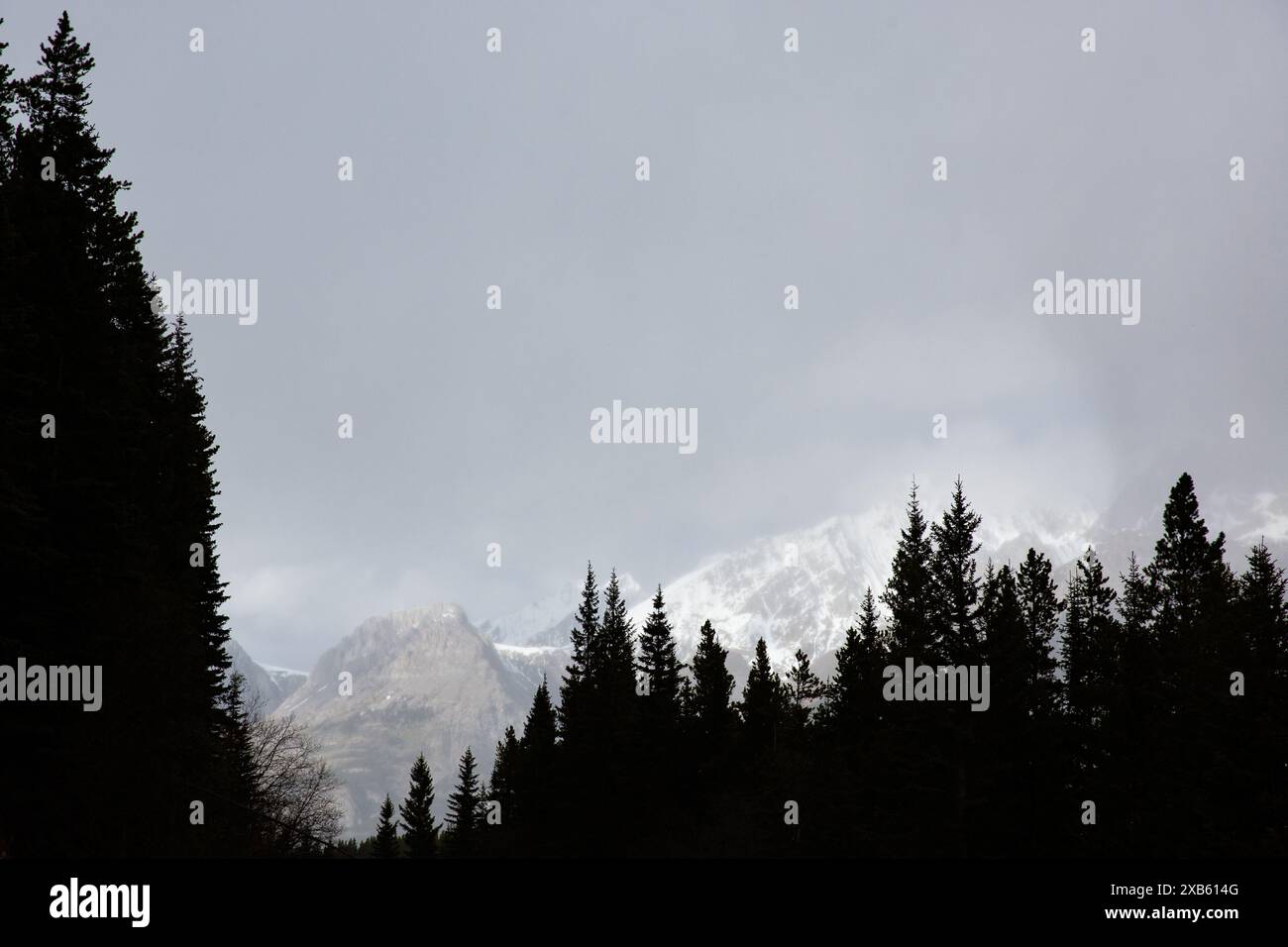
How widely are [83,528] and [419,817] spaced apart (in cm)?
9824

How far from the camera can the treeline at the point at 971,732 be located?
4134 centimetres

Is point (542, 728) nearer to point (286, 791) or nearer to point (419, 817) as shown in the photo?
point (286, 791)

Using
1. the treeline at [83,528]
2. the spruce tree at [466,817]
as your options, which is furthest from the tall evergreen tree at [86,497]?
the spruce tree at [466,817]

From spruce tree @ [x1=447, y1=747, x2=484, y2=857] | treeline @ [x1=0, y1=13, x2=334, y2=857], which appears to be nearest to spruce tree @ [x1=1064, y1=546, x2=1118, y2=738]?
treeline @ [x1=0, y1=13, x2=334, y2=857]

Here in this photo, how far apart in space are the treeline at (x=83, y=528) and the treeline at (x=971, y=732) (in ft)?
106

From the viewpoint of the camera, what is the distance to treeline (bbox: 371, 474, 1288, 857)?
4134cm

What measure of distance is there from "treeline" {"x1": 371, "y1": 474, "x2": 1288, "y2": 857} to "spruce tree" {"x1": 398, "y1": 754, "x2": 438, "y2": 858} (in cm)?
4154

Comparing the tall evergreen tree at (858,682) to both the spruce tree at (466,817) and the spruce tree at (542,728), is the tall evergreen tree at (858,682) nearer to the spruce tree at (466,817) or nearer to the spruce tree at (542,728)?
the spruce tree at (542,728)

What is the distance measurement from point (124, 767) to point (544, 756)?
59338 millimetres

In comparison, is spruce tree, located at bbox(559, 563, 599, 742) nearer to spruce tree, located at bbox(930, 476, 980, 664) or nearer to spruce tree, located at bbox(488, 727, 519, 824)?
spruce tree, located at bbox(488, 727, 519, 824)

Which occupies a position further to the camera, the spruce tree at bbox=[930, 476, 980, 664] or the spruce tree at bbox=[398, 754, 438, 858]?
the spruce tree at bbox=[398, 754, 438, 858]

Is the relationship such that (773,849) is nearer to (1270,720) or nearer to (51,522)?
(1270,720)

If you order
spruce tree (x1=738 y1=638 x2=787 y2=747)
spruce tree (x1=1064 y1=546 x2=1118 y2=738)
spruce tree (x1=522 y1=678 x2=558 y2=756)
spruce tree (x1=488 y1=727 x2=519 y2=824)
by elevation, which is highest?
spruce tree (x1=1064 y1=546 x2=1118 y2=738)

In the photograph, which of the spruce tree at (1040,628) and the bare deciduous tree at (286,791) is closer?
the bare deciduous tree at (286,791)
